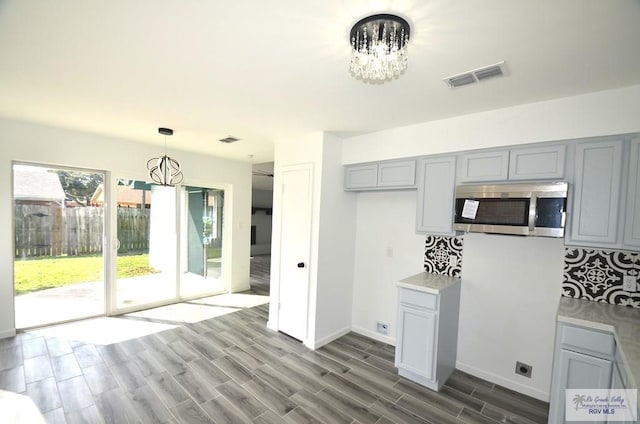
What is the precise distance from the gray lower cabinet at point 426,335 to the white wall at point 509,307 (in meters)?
0.23

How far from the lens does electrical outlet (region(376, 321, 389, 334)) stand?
353 centimetres

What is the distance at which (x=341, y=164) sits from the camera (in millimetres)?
3574

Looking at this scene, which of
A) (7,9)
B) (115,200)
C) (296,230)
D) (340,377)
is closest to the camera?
(7,9)

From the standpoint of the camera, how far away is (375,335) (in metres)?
3.62

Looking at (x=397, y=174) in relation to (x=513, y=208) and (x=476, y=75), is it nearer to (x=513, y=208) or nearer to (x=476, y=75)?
(x=513, y=208)

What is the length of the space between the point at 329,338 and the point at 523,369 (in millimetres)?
2018

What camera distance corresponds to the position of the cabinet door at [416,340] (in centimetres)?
256

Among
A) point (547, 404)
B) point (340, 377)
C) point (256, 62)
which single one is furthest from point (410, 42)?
point (547, 404)

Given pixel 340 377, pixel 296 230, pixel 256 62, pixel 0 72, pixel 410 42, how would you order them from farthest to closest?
pixel 296 230 → pixel 340 377 → pixel 0 72 → pixel 256 62 → pixel 410 42

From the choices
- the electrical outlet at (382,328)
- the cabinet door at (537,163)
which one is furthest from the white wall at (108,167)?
the cabinet door at (537,163)

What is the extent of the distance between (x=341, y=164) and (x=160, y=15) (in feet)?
8.11

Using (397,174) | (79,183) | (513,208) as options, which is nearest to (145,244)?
(79,183)

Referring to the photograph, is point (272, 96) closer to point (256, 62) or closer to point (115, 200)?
point (256, 62)

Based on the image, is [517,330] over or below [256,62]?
below
